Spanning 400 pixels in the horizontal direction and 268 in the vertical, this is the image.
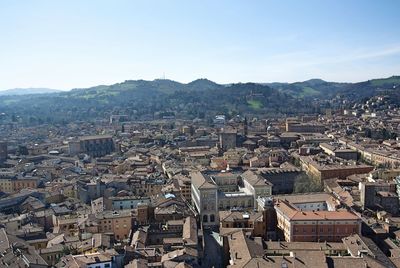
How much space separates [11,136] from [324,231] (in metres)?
126

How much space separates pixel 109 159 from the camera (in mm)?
92812

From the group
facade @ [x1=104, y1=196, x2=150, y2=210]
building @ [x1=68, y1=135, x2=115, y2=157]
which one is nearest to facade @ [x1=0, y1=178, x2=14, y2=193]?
facade @ [x1=104, y1=196, x2=150, y2=210]

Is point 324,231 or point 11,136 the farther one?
point 11,136

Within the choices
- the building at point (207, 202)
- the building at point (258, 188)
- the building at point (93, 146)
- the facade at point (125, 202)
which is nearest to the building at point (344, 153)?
the building at point (258, 188)

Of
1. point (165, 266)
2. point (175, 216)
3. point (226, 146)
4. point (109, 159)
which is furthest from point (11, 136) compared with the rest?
point (165, 266)

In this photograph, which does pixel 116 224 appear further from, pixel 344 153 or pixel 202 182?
pixel 344 153

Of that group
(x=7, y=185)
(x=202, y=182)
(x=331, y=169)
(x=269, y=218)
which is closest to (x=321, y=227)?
(x=269, y=218)

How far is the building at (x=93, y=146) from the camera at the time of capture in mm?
106250

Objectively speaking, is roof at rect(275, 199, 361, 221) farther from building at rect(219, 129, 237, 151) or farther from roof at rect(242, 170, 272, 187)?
building at rect(219, 129, 237, 151)

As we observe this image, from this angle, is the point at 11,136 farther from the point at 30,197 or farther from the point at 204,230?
the point at 204,230

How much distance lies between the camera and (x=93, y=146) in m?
109

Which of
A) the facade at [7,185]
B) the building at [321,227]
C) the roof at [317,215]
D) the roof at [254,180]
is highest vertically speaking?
the roof at [254,180]

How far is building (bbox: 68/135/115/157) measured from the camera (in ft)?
349

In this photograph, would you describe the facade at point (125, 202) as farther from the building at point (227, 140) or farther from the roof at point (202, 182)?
the building at point (227, 140)
